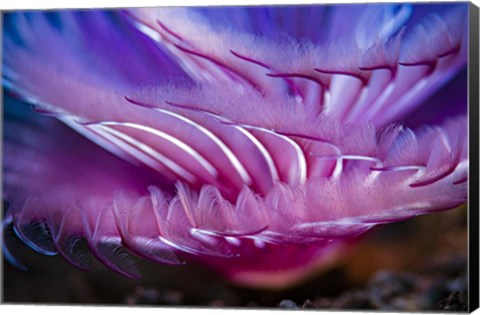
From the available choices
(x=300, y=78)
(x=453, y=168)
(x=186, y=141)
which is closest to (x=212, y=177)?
(x=186, y=141)

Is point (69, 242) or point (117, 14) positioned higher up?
point (117, 14)

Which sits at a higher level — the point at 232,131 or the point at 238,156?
the point at 232,131

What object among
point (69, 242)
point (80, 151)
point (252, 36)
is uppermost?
point (252, 36)

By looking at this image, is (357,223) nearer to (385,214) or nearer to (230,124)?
(385,214)

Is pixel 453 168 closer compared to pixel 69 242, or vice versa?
pixel 453 168
